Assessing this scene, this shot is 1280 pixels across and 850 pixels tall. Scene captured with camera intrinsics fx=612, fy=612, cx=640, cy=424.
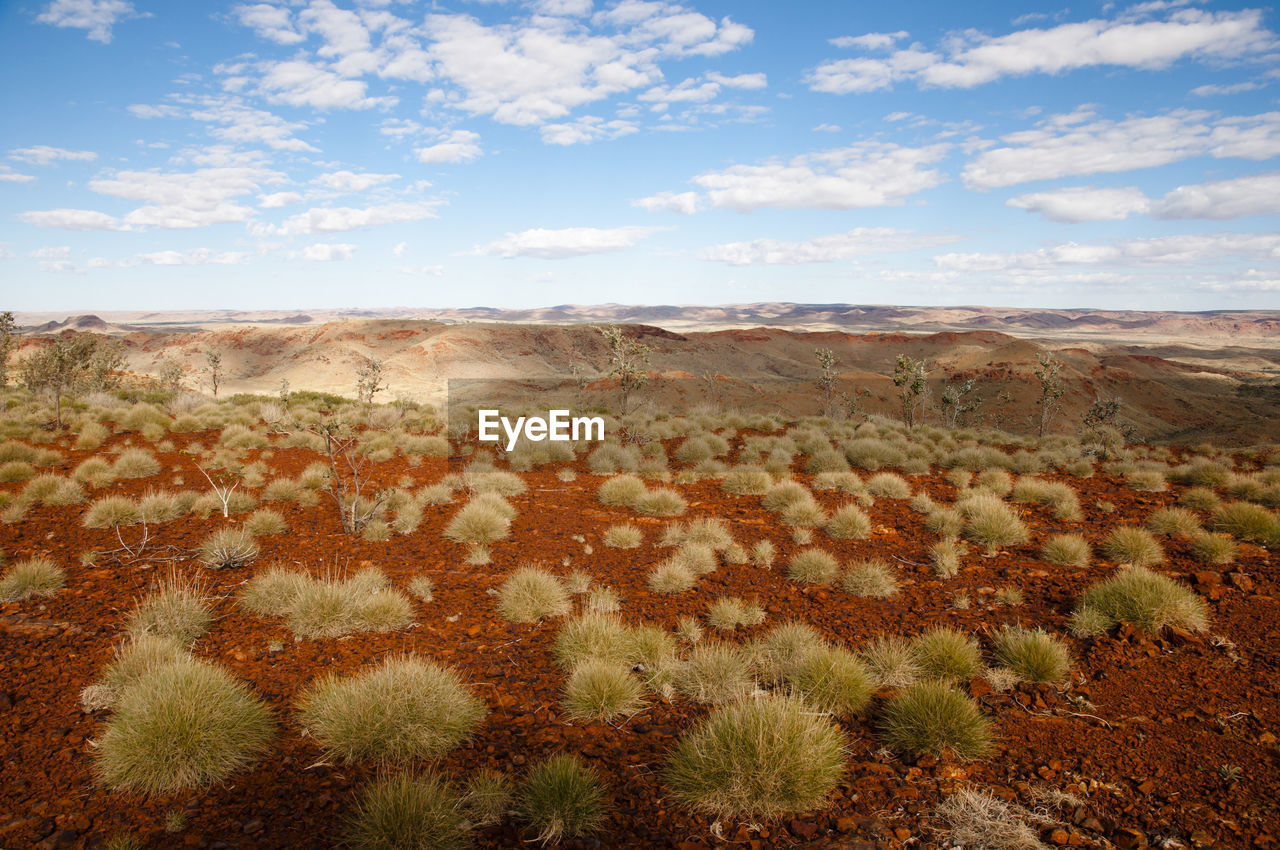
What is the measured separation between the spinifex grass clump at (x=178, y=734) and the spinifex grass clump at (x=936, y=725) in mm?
3885

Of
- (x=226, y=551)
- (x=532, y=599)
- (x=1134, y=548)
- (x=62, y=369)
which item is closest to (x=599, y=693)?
(x=532, y=599)

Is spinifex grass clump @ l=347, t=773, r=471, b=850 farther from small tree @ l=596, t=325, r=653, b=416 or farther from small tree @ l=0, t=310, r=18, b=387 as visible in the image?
small tree @ l=0, t=310, r=18, b=387

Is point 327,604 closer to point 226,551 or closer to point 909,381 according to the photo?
point 226,551

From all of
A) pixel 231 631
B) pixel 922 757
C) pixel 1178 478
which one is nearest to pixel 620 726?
pixel 922 757

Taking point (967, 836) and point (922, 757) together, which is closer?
point (967, 836)

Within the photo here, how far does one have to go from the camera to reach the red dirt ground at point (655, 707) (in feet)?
10.2

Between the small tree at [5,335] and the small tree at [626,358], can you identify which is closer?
the small tree at [5,335]

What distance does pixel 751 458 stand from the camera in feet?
41.5

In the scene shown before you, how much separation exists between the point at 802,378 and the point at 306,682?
71452 millimetres

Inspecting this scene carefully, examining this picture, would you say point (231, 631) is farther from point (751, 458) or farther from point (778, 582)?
point (751, 458)

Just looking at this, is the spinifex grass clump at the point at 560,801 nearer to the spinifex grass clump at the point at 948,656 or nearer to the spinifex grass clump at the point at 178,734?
the spinifex grass clump at the point at 178,734

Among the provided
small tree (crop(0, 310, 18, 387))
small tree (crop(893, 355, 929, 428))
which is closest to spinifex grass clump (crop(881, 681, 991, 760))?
small tree (crop(893, 355, 929, 428))

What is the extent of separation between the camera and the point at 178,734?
11.5 ft

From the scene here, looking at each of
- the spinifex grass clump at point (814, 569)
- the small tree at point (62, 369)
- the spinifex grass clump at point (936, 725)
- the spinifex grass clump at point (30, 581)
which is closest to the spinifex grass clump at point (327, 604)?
the spinifex grass clump at point (30, 581)
